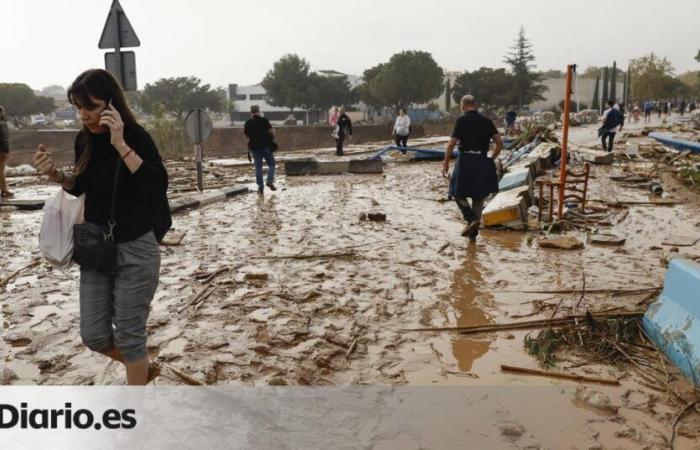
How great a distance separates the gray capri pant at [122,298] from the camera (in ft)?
8.96

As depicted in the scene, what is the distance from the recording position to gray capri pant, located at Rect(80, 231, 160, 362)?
8.96 feet

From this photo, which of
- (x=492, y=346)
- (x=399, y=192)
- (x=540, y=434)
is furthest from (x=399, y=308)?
(x=399, y=192)

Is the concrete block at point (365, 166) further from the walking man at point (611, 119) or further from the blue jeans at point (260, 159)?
the walking man at point (611, 119)

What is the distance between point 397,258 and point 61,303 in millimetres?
3409

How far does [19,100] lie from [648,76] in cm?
7600

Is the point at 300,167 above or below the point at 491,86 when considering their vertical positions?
below

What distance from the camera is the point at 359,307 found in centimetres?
483

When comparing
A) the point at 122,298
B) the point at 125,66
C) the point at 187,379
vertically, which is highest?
the point at 125,66

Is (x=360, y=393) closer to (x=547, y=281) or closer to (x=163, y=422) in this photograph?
(x=163, y=422)

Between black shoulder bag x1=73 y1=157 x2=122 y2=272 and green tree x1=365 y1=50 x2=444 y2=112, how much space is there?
65573mm

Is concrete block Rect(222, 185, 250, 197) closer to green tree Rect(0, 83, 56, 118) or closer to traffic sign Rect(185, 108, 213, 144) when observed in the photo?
traffic sign Rect(185, 108, 213, 144)

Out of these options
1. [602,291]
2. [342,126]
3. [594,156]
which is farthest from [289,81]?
[602,291]

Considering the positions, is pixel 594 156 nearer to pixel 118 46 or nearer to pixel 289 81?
pixel 118 46

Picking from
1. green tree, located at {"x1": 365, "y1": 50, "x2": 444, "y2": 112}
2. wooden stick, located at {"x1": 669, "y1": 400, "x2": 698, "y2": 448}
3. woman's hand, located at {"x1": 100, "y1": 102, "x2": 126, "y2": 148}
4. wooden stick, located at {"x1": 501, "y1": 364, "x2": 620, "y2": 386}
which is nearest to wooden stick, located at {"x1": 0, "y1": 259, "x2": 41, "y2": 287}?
woman's hand, located at {"x1": 100, "y1": 102, "x2": 126, "y2": 148}
